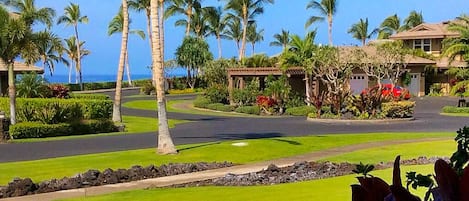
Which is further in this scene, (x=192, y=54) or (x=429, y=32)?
(x=192, y=54)

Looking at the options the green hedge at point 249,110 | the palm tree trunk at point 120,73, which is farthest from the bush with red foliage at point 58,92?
the green hedge at point 249,110

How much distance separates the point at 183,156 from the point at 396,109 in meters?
18.8

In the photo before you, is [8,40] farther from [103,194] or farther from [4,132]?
[103,194]

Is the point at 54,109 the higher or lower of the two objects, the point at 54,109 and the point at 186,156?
the higher

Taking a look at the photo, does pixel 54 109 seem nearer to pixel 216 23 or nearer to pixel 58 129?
pixel 58 129

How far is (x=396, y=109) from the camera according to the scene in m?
35.8

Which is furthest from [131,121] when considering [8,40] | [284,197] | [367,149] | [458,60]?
[458,60]

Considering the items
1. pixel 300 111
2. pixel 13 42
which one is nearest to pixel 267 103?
pixel 300 111

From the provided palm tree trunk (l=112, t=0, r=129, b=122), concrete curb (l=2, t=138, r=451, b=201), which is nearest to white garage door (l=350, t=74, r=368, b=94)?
palm tree trunk (l=112, t=0, r=129, b=122)

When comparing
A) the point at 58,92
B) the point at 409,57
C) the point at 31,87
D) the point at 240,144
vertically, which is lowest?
the point at 240,144

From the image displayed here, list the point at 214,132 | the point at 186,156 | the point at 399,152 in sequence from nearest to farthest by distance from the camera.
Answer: the point at 186,156 → the point at 399,152 → the point at 214,132

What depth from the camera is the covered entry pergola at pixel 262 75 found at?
48.2m

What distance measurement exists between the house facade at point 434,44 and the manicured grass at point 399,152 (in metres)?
37.8

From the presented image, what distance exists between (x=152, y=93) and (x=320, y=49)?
27.2 metres
